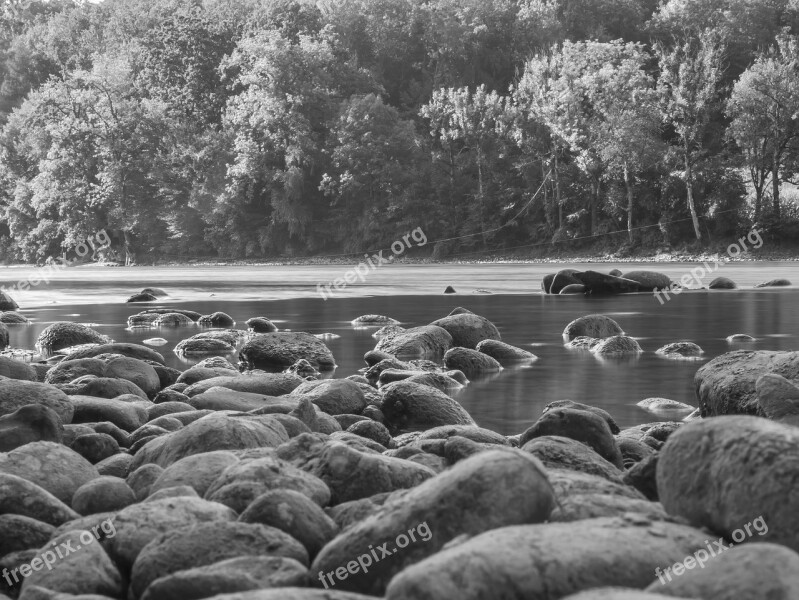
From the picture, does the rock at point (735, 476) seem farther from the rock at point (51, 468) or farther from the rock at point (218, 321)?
the rock at point (218, 321)

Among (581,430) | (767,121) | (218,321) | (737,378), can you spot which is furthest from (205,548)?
(767,121)

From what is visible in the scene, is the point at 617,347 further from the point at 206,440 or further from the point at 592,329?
the point at 206,440

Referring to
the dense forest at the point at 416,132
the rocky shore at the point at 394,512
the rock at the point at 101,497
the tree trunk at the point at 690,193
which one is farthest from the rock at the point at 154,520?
the dense forest at the point at 416,132

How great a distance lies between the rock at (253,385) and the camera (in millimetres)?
8234

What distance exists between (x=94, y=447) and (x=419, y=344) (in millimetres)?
7250

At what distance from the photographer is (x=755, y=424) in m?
3.17

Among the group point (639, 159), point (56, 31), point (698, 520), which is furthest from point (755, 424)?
point (56, 31)

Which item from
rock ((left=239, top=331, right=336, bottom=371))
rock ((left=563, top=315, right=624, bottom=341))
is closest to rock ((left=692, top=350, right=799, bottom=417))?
rock ((left=239, top=331, right=336, bottom=371))

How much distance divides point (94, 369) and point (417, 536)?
6940 millimetres

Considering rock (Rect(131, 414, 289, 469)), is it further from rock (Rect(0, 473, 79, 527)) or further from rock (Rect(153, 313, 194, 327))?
rock (Rect(153, 313, 194, 327))

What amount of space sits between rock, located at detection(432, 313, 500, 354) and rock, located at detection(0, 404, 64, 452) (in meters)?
8.05

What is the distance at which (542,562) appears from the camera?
2646mm

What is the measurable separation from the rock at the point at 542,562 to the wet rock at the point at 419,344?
940cm

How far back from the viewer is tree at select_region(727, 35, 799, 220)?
50.1 m
